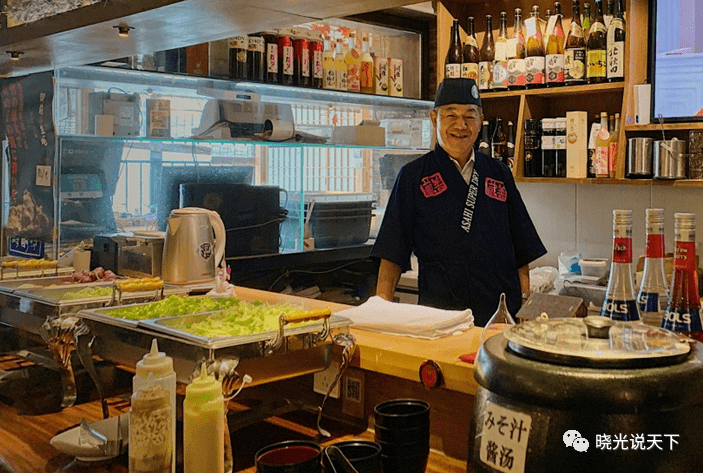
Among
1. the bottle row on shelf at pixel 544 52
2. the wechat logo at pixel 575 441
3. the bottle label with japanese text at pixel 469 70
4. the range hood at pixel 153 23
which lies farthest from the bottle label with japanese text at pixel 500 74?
the wechat logo at pixel 575 441

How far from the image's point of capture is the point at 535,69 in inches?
147

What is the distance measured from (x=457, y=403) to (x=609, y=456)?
0.66 metres

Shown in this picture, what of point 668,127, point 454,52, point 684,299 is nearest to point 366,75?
point 454,52

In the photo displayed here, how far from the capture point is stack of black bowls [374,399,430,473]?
51.1 inches

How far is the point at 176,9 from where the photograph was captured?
186cm

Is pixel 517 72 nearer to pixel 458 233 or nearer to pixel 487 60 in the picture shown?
pixel 487 60

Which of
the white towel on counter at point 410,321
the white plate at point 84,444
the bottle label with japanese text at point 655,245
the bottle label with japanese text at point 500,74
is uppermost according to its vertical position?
the bottle label with japanese text at point 500,74

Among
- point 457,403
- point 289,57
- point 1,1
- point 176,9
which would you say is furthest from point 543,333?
point 289,57

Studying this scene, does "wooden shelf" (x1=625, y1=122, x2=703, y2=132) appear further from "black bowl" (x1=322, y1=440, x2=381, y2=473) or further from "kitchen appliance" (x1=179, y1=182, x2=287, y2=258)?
"black bowl" (x1=322, y1=440, x2=381, y2=473)

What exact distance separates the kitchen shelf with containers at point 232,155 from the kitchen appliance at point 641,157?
1.61 meters

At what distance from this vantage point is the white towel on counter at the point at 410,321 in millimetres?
1856

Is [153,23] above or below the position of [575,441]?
above

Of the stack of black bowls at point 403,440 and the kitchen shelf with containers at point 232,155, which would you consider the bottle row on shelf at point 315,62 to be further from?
Answer: the stack of black bowls at point 403,440

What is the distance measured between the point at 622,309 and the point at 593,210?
2.70 m
